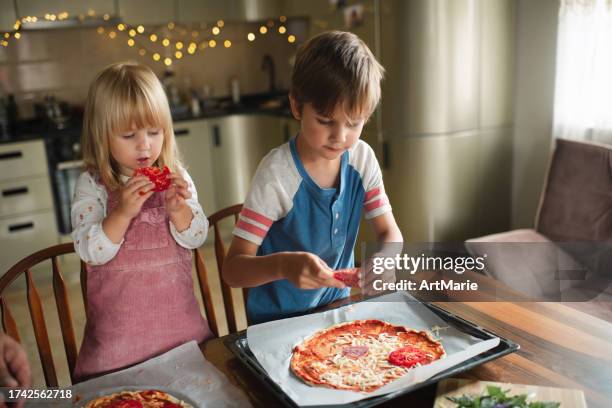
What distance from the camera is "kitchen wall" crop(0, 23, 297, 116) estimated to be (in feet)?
13.7

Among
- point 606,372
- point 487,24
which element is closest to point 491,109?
point 487,24

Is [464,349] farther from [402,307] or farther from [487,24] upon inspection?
[487,24]

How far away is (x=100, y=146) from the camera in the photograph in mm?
1370

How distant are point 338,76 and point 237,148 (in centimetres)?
321

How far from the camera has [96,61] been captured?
4383mm

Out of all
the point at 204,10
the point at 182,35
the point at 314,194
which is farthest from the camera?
the point at 182,35

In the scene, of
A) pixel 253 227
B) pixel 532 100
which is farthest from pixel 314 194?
pixel 532 100

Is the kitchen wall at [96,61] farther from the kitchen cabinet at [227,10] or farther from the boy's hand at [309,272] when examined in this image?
the boy's hand at [309,272]

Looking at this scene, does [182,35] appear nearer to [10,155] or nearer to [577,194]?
[10,155]

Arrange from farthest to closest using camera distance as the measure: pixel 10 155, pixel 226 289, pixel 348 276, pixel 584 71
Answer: pixel 10 155, pixel 584 71, pixel 226 289, pixel 348 276

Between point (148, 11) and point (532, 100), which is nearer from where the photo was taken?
point (532, 100)

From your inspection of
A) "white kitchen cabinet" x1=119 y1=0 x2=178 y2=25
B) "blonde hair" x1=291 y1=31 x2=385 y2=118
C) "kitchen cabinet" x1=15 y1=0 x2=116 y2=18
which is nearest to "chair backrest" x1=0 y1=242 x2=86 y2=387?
"blonde hair" x1=291 y1=31 x2=385 y2=118

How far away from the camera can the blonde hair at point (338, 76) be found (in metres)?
1.21

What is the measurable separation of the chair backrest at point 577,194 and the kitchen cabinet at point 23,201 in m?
→ 2.92
